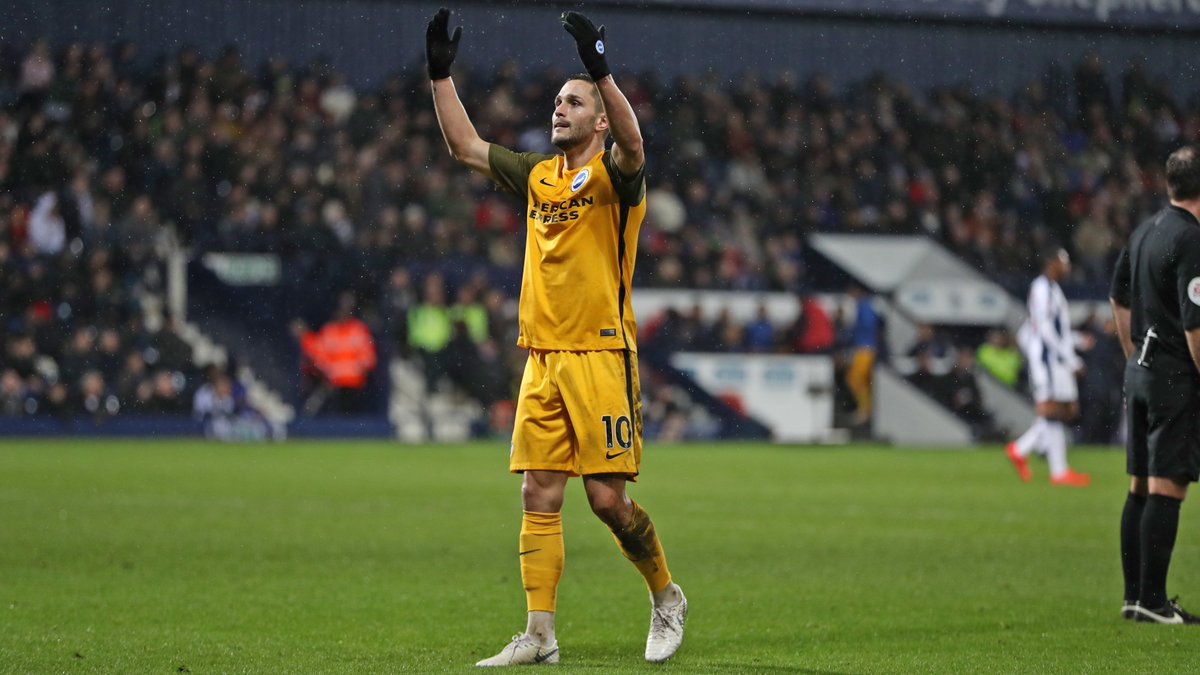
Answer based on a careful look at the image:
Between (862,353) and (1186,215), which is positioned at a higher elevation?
(1186,215)

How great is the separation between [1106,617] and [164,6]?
2248 cm

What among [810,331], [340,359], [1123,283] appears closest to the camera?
[1123,283]

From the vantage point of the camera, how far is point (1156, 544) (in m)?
7.20

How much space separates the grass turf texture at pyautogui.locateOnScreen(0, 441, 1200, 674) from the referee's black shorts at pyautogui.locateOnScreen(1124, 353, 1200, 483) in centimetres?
70

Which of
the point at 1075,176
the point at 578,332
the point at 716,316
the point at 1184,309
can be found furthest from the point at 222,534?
the point at 1075,176

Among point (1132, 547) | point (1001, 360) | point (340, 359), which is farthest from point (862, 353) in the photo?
point (1132, 547)

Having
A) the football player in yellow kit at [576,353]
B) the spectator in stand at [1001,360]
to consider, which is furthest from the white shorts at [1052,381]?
the football player in yellow kit at [576,353]

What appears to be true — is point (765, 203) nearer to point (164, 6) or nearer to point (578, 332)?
point (164, 6)

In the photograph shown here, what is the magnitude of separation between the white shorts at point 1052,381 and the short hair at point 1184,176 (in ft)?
30.3

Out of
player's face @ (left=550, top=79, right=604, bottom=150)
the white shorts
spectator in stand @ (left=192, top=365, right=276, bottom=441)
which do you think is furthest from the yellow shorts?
spectator in stand @ (left=192, top=365, right=276, bottom=441)

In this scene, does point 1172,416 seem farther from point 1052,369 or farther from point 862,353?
point 862,353

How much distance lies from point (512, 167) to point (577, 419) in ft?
3.29

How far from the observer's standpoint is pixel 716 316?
1001 inches

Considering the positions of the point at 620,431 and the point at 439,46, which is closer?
the point at 620,431
